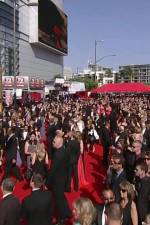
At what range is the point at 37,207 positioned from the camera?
628 cm

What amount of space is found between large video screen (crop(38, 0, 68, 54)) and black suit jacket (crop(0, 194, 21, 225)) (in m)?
68.7

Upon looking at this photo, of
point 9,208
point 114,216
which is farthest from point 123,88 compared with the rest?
point 114,216

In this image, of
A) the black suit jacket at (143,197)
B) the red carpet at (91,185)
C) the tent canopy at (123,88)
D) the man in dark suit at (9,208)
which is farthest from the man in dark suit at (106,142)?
the tent canopy at (123,88)

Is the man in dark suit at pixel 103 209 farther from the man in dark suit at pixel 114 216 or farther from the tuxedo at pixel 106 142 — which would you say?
the tuxedo at pixel 106 142

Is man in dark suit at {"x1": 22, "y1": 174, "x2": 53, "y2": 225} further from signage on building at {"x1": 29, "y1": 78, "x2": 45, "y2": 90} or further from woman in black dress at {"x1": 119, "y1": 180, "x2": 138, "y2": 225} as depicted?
signage on building at {"x1": 29, "y1": 78, "x2": 45, "y2": 90}

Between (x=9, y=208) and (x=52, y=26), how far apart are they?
76579mm

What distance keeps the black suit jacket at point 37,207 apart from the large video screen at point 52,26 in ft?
225

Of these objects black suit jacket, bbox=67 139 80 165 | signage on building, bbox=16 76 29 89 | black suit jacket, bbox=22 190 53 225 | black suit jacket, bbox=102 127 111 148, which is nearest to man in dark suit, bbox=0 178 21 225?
black suit jacket, bbox=22 190 53 225

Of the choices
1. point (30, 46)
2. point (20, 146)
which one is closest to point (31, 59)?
point (30, 46)

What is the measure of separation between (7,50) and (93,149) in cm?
4431

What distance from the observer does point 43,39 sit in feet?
248

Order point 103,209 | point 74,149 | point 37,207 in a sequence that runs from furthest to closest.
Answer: point 74,149 < point 37,207 < point 103,209

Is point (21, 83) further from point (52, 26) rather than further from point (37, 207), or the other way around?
point (52, 26)

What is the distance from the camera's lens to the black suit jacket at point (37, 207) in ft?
20.6
